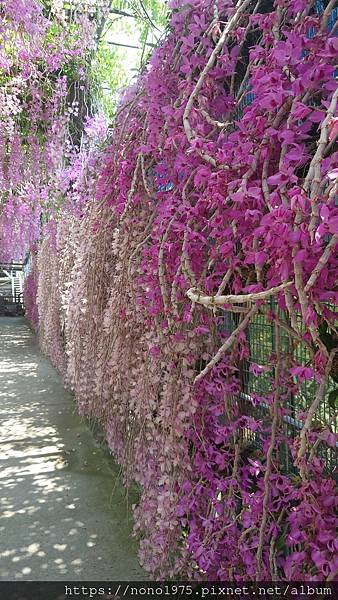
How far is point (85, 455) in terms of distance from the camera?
3752 mm

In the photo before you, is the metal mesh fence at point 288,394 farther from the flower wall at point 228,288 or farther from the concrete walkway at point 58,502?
the concrete walkway at point 58,502

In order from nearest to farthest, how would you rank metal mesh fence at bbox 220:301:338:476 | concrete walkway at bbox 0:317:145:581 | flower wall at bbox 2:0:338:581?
flower wall at bbox 2:0:338:581 → metal mesh fence at bbox 220:301:338:476 → concrete walkway at bbox 0:317:145:581

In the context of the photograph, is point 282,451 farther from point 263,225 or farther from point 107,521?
point 107,521

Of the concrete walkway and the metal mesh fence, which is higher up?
the metal mesh fence

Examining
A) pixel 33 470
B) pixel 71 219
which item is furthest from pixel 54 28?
pixel 33 470

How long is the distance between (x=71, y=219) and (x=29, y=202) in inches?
87.8

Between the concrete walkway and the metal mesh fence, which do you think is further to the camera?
the concrete walkway

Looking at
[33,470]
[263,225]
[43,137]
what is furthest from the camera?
[43,137]

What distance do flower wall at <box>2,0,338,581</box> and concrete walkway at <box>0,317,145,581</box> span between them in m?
0.38

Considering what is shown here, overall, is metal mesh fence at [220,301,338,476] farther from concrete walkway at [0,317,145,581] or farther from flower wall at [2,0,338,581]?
concrete walkway at [0,317,145,581]

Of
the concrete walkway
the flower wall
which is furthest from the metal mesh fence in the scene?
the concrete walkway

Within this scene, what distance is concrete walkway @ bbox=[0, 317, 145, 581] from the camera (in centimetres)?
231

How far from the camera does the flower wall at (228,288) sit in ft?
3.68

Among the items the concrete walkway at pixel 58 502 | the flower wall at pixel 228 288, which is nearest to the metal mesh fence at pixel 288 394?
the flower wall at pixel 228 288
